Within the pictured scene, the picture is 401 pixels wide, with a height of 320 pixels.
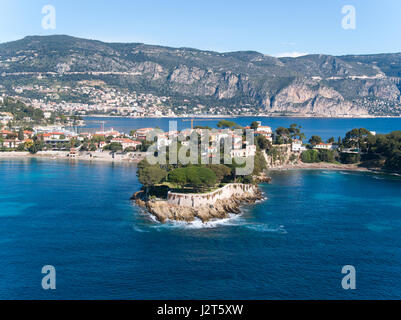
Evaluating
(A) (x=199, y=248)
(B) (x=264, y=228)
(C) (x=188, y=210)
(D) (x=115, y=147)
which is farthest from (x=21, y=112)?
(A) (x=199, y=248)

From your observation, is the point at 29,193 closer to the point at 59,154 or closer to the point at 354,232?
the point at 354,232

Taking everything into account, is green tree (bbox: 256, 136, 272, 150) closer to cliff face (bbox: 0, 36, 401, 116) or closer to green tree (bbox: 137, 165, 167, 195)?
green tree (bbox: 137, 165, 167, 195)

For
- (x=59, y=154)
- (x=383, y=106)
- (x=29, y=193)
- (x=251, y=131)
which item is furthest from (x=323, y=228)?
(x=383, y=106)

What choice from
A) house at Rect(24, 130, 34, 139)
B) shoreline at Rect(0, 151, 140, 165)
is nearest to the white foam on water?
shoreline at Rect(0, 151, 140, 165)

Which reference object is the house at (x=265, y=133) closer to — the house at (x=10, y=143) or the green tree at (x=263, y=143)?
the green tree at (x=263, y=143)

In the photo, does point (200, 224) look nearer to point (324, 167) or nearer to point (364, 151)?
point (324, 167)

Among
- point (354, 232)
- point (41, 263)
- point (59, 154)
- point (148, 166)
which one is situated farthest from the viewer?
point (59, 154)
